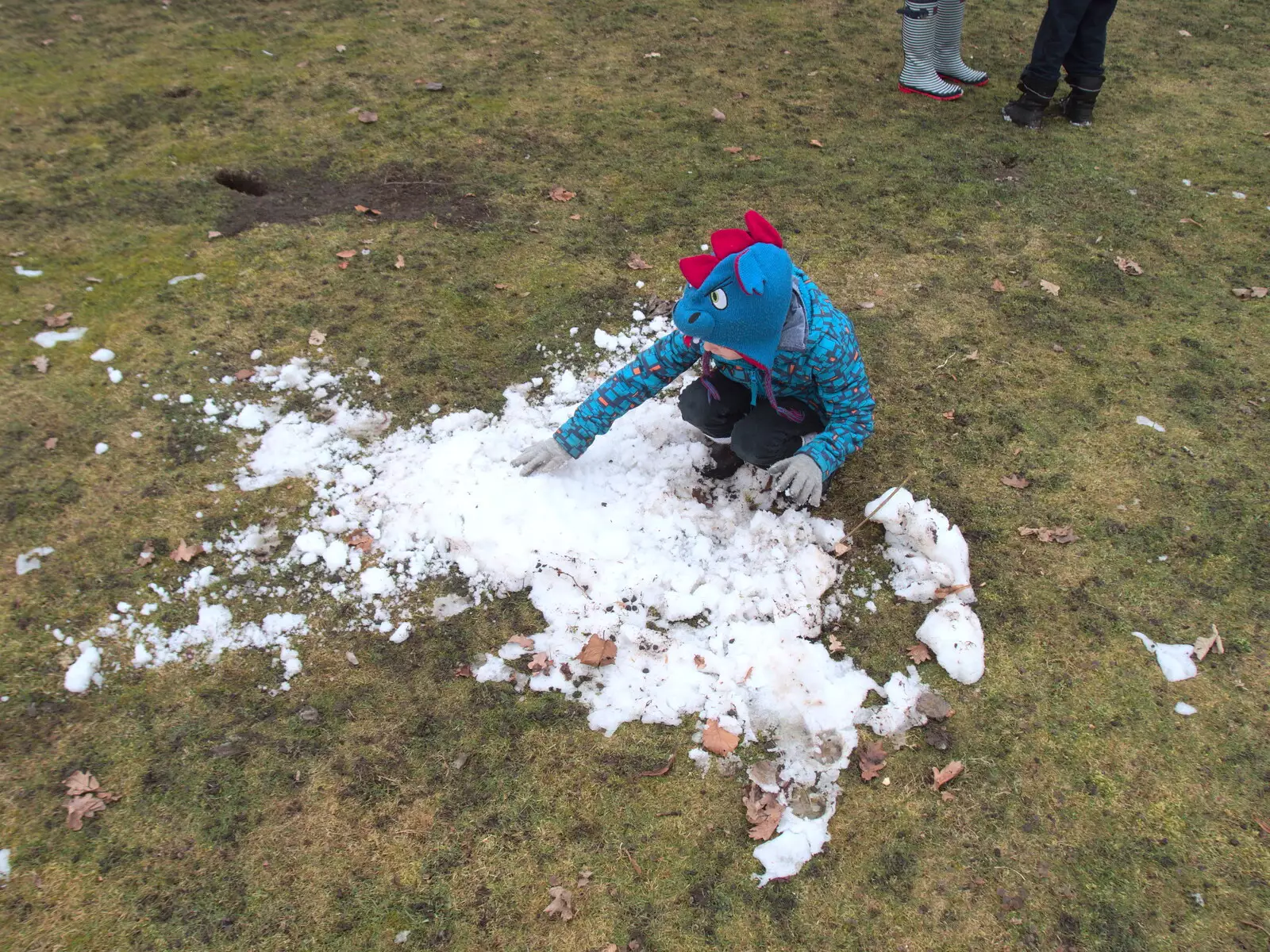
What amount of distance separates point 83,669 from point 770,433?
2.55m

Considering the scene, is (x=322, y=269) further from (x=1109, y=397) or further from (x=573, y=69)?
(x=1109, y=397)

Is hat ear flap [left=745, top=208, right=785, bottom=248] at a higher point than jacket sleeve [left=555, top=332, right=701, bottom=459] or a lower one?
higher

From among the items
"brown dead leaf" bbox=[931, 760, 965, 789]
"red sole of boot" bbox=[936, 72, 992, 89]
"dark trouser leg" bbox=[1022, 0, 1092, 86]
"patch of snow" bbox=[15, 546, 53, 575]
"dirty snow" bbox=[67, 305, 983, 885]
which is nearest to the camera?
"brown dead leaf" bbox=[931, 760, 965, 789]

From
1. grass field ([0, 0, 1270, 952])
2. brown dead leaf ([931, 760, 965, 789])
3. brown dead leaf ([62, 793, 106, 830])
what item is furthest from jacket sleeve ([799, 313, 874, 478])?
brown dead leaf ([62, 793, 106, 830])

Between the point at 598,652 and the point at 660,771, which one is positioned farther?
the point at 598,652

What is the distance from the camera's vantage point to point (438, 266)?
→ 4207mm

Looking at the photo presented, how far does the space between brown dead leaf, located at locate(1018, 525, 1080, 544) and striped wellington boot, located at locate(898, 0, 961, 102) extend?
402 centimetres

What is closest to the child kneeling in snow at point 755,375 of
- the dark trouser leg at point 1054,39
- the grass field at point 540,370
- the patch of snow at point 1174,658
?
the grass field at point 540,370

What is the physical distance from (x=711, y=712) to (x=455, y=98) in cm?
489

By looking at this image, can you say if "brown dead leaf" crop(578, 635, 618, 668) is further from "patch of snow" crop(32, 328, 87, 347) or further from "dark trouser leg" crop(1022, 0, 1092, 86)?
"dark trouser leg" crop(1022, 0, 1092, 86)

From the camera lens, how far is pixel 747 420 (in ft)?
9.83

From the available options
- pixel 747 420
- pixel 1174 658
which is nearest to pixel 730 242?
pixel 747 420

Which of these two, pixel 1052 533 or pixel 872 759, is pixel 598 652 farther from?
pixel 1052 533

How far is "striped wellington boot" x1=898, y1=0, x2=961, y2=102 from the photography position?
18.3 feet
